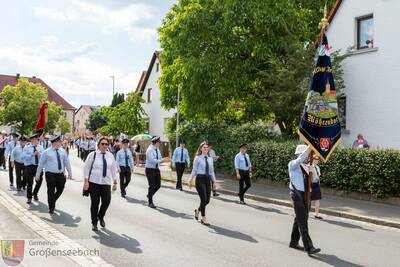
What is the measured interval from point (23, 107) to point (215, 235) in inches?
2539

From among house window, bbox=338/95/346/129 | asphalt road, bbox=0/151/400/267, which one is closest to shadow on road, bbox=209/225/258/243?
asphalt road, bbox=0/151/400/267

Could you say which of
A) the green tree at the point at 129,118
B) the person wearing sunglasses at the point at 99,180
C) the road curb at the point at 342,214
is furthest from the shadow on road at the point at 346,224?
the green tree at the point at 129,118

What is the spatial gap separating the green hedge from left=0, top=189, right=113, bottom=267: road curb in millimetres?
9731

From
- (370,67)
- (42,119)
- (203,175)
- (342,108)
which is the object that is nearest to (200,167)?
(203,175)

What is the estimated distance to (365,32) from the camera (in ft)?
68.5

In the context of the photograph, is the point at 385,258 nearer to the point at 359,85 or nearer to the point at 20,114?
the point at 359,85

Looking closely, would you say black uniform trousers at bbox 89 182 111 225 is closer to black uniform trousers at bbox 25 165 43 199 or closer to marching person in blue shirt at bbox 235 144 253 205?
black uniform trousers at bbox 25 165 43 199

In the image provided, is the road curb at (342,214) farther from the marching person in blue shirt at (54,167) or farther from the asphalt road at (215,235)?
the marching person in blue shirt at (54,167)

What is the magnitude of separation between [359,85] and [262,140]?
4.62 metres

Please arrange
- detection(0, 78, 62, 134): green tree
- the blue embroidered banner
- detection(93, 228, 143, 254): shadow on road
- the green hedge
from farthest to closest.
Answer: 1. detection(0, 78, 62, 134): green tree
2. the green hedge
3. the blue embroidered banner
4. detection(93, 228, 143, 254): shadow on road

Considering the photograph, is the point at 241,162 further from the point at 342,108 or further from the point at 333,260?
the point at 342,108

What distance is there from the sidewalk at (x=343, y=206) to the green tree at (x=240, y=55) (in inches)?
172

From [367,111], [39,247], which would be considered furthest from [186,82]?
[39,247]

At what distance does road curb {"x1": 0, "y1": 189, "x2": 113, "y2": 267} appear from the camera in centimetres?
719
